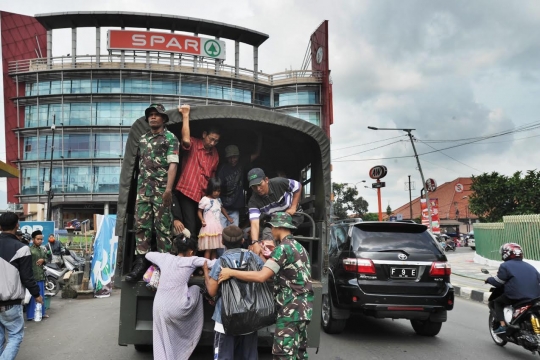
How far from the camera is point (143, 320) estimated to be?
450 cm

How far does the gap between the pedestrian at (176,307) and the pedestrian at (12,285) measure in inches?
55.0

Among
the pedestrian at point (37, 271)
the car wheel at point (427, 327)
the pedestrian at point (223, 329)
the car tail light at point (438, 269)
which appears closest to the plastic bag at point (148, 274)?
the pedestrian at point (223, 329)

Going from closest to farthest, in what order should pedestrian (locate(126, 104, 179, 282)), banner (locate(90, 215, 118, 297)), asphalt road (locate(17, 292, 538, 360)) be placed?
pedestrian (locate(126, 104, 179, 282)), asphalt road (locate(17, 292, 538, 360)), banner (locate(90, 215, 118, 297))

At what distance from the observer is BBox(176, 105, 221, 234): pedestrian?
17.6ft

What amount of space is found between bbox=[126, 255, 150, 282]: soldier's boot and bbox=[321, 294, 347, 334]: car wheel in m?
3.05

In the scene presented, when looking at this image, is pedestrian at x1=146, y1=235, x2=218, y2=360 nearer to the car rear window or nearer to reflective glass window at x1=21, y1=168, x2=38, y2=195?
the car rear window

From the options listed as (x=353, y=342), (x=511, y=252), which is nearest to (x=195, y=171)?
(x=353, y=342)

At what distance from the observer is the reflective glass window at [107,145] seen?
41906mm

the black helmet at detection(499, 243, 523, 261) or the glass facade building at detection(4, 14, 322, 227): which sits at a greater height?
the glass facade building at detection(4, 14, 322, 227)

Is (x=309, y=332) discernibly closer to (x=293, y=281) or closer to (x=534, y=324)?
(x=293, y=281)

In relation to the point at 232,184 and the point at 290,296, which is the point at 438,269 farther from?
the point at 290,296

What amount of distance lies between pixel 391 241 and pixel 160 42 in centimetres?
3906

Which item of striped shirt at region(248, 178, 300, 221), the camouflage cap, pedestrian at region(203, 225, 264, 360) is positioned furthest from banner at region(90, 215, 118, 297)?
the camouflage cap

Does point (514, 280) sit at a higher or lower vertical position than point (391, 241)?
lower
